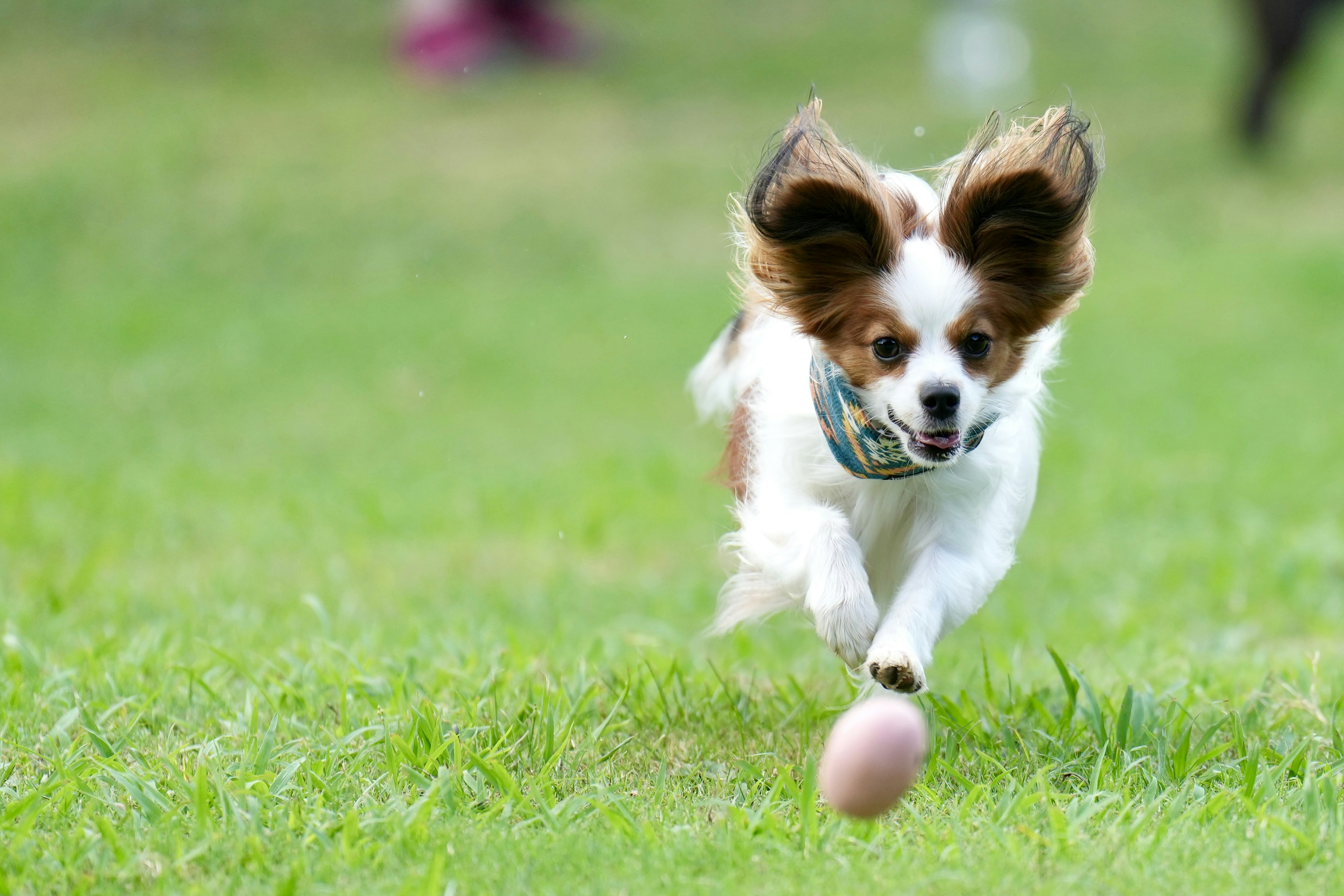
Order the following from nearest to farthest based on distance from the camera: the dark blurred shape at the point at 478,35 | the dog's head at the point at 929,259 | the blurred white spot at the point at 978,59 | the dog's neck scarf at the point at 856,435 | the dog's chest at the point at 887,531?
the dog's head at the point at 929,259
the dog's neck scarf at the point at 856,435
the dog's chest at the point at 887,531
the dark blurred shape at the point at 478,35
the blurred white spot at the point at 978,59

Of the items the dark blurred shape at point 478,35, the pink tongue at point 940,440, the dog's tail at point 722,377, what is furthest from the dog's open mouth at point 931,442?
the dark blurred shape at point 478,35

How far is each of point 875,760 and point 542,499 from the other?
18.2 ft

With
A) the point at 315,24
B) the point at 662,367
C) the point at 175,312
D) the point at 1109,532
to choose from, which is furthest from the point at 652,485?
the point at 315,24

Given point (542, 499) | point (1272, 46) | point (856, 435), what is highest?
point (1272, 46)

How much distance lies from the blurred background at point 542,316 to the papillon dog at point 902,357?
0.40m

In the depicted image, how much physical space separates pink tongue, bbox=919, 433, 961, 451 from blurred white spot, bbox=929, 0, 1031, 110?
57.8 feet

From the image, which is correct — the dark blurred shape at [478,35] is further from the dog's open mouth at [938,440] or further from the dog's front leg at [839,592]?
the dog's open mouth at [938,440]

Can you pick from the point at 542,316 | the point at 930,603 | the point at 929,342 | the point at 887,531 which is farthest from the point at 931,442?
the point at 542,316

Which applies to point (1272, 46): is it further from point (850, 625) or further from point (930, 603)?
point (850, 625)

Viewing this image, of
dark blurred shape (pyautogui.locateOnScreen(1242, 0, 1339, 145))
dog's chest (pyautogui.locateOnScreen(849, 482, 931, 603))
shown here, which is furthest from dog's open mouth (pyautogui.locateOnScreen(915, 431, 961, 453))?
dark blurred shape (pyautogui.locateOnScreen(1242, 0, 1339, 145))

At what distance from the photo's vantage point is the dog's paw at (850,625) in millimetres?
3582

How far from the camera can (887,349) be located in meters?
3.50

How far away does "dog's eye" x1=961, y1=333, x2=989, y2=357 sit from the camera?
351 centimetres

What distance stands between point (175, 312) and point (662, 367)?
457 cm
